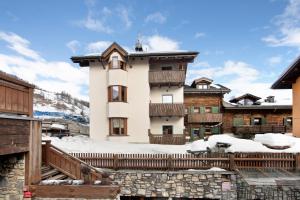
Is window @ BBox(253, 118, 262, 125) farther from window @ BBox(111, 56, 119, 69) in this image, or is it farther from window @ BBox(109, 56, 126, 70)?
window @ BBox(111, 56, 119, 69)

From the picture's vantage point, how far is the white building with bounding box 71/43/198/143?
25.3m

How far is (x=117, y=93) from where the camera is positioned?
2538cm

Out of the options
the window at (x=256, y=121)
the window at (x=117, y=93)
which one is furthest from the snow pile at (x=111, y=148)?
the window at (x=256, y=121)

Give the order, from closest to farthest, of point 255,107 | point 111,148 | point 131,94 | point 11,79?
point 11,79
point 111,148
point 131,94
point 255,107

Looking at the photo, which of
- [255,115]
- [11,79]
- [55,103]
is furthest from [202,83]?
[55,103]

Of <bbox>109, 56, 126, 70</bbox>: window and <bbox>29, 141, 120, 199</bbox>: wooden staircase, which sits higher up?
<bbox>109, 56, 126, 70</bbox>: window

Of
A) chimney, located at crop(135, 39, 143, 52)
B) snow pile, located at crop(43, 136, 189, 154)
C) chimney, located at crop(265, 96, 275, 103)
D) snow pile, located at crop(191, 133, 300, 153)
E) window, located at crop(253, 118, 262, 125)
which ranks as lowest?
snow pile, located at crop(43, 136, 189, 154)

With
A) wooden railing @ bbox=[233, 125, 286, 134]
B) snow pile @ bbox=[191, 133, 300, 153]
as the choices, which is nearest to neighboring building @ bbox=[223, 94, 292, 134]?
wooden railing @ bbox=[233, 125, 286, 134]

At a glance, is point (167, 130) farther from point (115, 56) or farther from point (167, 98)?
point (115, 56)

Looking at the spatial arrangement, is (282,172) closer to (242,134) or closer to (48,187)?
(48,187)

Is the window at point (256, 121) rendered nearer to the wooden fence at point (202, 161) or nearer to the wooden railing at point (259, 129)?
the wooden railing at point (259, 129)

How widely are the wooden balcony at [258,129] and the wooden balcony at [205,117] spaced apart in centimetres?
257

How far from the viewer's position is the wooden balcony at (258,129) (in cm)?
3064

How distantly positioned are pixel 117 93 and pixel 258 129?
1726cm
